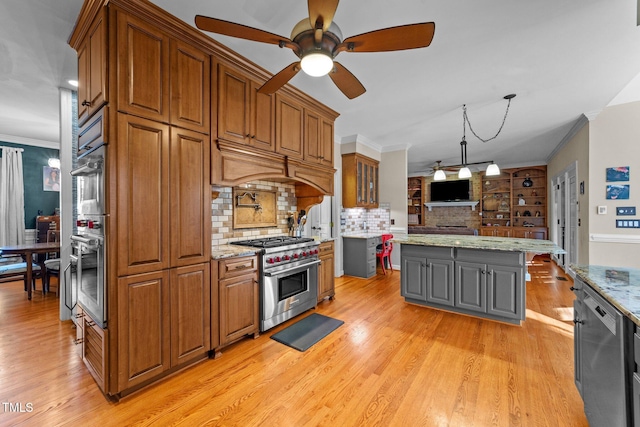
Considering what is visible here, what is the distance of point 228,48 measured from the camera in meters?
2.44

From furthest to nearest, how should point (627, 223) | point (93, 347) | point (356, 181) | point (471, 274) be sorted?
1. point (356, 181)
2. point (627, 223)
3. point (471, 274)
4. point (93, 347)

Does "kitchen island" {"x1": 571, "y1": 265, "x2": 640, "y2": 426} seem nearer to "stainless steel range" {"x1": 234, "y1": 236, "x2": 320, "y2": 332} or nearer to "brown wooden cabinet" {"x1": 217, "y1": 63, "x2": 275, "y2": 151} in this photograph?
"stainless steel range" {"x1": 234, "y1": 236, "x2": 320, "y2": 332}

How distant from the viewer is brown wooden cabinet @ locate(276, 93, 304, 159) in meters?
3.07

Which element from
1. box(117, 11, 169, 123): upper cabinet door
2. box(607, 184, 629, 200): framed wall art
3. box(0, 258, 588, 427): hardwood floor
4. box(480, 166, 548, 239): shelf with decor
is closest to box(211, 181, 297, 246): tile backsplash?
box(117, 11, 169, 123): upper cabinet door

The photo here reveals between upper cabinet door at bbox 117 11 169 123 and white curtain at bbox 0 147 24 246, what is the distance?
543cm

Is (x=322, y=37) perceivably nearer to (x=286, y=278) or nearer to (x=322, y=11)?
(x=322, y=11)

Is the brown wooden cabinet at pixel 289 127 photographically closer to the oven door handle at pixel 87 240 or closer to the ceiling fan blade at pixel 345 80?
the ceiling fan blade at pixel 345 80

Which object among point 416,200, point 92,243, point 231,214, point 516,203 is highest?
point 416,200

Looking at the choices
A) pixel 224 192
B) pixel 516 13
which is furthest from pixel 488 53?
pixel 224 192

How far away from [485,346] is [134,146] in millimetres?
3456

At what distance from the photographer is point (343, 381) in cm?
206

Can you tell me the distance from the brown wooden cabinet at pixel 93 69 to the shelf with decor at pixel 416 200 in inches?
364

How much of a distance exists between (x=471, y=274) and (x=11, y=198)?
7.87 metres

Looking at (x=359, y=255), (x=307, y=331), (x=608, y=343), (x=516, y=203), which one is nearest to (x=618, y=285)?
(x=608, y=343)
